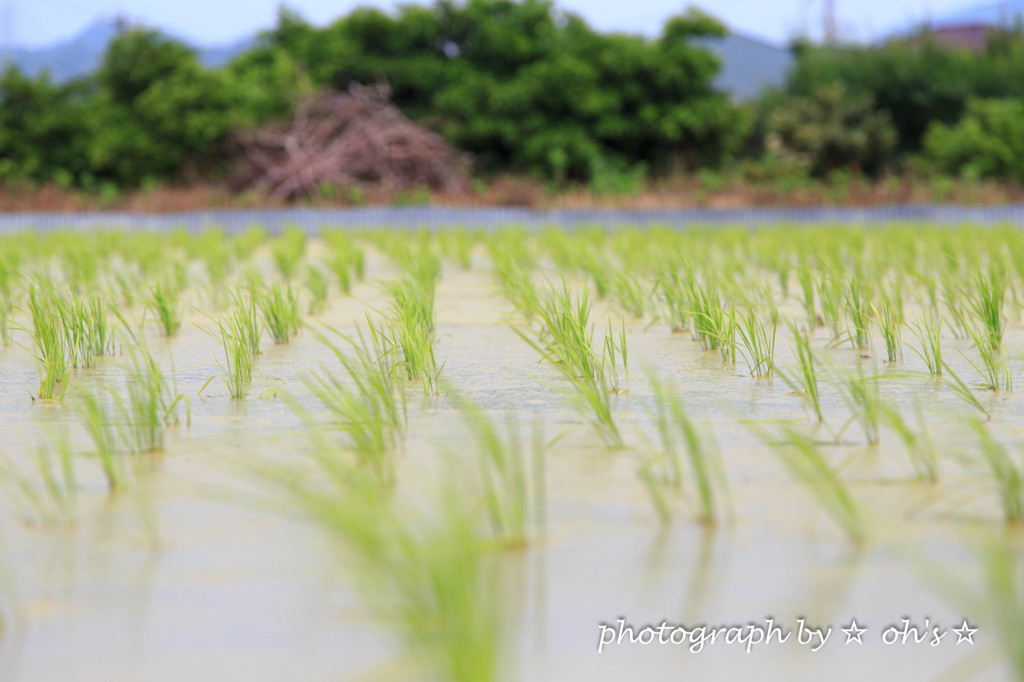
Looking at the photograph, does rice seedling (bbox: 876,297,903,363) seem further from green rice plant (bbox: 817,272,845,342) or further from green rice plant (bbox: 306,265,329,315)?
green rice plant (bbox: 306,265,329,315)

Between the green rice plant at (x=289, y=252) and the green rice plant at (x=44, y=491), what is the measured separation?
2.43 m

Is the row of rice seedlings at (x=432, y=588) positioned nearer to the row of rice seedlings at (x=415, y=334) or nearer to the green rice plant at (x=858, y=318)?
the row of rice seedlings at (x=415, y=334)

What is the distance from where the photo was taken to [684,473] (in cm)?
149

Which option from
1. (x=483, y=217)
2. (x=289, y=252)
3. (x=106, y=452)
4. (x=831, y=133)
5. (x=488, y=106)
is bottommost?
(x=106, y=452)

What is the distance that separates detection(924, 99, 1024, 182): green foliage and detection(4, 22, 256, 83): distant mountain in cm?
1003

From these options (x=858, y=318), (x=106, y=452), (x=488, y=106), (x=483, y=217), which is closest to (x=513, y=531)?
(x=106, y=452)

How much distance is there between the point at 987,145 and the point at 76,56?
35618 millimetres

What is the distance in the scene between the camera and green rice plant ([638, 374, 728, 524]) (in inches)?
49.3

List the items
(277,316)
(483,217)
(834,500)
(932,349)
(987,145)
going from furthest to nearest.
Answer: (987,145) → (483,217) → (277,316) → (932,349) → (834,500)

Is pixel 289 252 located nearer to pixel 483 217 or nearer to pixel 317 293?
pixel 317 293

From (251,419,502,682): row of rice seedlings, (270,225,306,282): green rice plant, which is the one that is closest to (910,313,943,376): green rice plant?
(251,419,502,682): row of rice seedlings

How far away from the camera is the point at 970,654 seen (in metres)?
0.95

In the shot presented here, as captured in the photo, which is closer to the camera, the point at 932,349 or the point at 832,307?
the point at 932,349

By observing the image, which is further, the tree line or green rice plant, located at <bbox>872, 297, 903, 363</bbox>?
the tree line
